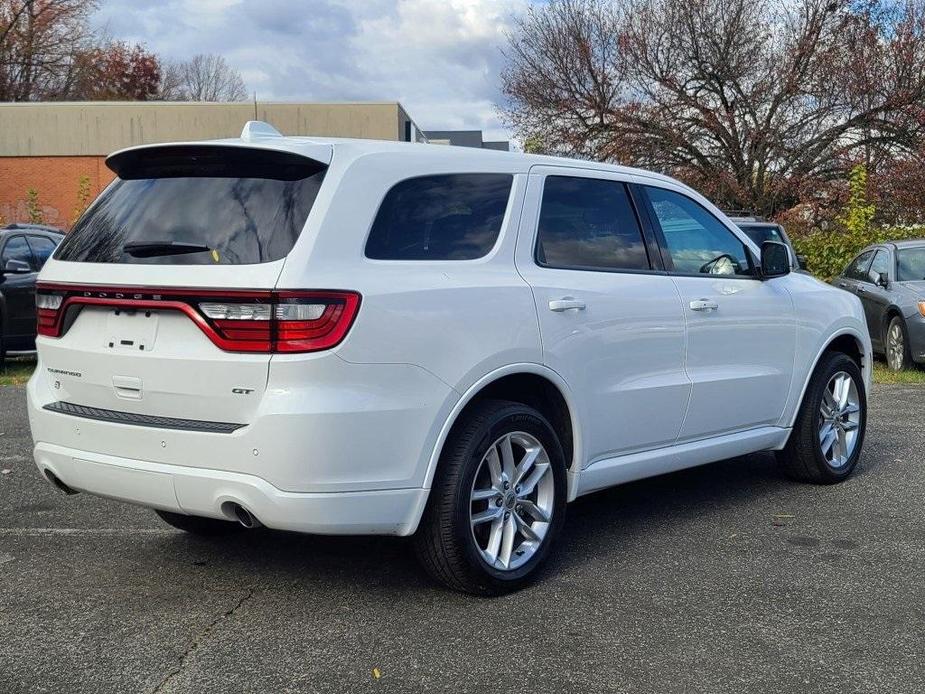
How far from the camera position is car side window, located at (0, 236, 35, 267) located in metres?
12.9

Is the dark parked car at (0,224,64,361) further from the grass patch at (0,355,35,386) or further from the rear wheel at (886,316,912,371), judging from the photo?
the rear wheel at (886,316,912,371)

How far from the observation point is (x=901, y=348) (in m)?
12.0

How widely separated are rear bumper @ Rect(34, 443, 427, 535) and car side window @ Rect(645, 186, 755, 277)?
7.12 ft

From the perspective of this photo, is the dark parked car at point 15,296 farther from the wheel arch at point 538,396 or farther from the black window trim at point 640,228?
the wheel arch at point 538,396

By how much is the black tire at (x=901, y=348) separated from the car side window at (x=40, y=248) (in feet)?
32.4

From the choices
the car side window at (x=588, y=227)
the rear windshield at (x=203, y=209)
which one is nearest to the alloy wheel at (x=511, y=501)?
the car side window at (x=588, y=227)

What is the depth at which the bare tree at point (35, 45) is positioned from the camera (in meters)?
50.1

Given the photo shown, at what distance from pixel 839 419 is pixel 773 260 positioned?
1.24 m

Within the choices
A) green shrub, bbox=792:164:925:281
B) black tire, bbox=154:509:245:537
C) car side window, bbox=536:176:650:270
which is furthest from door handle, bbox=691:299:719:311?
green shrub, bbox=792:164:925:281

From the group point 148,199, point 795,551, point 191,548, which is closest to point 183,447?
point 148,199

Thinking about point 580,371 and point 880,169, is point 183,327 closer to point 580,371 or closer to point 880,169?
point 580,371

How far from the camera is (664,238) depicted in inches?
215

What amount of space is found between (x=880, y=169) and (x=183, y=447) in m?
26.0

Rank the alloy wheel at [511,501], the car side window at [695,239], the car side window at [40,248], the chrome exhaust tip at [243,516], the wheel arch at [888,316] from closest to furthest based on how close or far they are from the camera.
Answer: the chrome exhaust tip at [243,516], the alloy wheel at [511,501], the car side window at [695,239], the wheel arch at [888,316], the car side window at [40,248]
